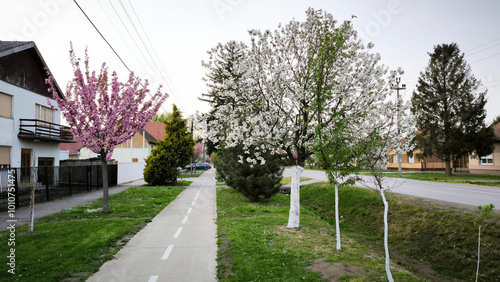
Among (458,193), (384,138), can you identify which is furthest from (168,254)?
(458,193)

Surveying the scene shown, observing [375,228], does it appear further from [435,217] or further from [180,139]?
[180,139]

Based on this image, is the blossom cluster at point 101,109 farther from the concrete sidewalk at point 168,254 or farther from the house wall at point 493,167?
the house wall at point 493,167

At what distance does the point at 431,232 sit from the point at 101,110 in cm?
1302

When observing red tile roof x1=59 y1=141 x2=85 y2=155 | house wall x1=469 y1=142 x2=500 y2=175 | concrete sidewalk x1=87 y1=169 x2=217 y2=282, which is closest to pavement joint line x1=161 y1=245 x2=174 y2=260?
concrete sidewalk x1=87 y1=169 x2=217 y2=282

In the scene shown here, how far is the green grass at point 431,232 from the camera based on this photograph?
7480 mm

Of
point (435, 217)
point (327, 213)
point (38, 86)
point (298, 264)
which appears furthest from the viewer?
point (38, 86)

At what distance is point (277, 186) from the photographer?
16.6 m

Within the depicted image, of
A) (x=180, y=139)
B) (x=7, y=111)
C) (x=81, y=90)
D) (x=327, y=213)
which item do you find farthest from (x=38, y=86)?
(x=327, y=213)

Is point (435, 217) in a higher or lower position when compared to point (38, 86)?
lower

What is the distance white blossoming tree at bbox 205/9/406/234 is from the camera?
862cm

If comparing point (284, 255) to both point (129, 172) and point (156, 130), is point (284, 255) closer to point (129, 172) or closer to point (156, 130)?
point (129, 172)

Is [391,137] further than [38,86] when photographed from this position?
No

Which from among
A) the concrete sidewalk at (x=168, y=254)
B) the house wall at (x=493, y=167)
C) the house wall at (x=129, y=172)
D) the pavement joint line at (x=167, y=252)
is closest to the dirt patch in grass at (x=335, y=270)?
the concrete sidewalk at (x=168, y=254)

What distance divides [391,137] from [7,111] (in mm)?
22042
